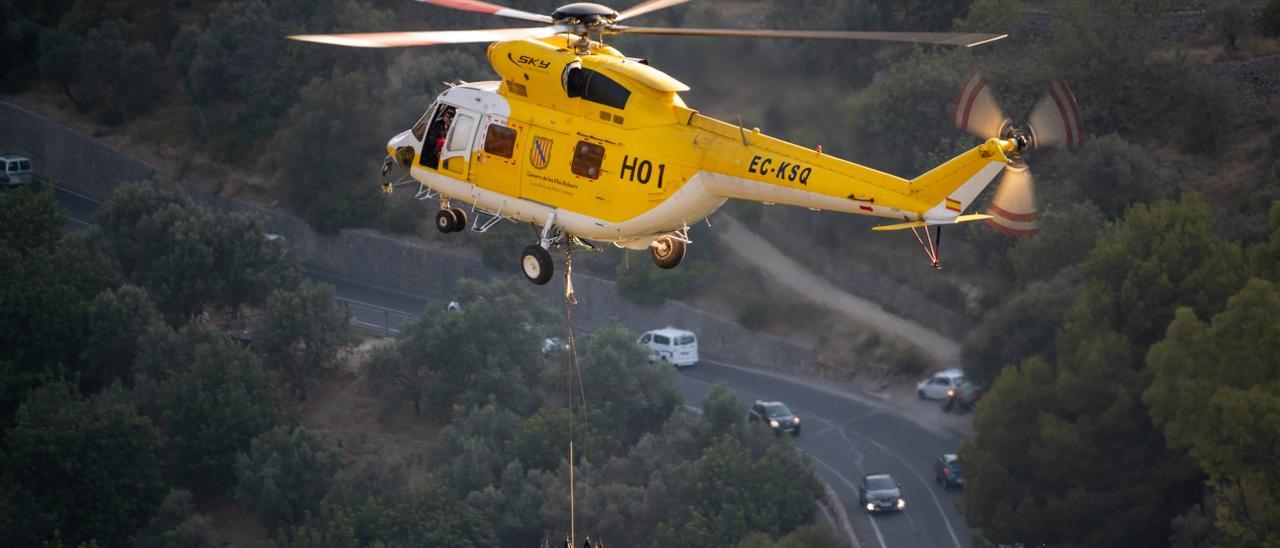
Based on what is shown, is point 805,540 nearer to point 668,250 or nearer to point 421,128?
point 668,250

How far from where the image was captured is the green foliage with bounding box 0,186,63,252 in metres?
88.1

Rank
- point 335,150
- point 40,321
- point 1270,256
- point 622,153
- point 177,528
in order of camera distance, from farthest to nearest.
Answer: point 335,150, point 40,321, point 177,528, point 1270,256, point 622,153

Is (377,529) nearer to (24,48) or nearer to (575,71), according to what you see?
(575,71)

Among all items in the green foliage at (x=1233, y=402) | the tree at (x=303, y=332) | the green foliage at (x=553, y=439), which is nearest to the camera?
the green foliage at (x=1233, y=402)

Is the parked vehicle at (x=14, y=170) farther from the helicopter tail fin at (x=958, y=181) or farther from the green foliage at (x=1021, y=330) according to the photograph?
the helicopter tail fin at (x=958, y=181)

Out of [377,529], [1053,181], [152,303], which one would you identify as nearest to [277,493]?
[377,529]

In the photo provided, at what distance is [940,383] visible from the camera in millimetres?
72312

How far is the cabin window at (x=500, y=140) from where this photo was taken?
107 ft

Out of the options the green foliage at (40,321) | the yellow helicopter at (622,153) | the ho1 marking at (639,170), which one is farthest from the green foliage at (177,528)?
the ho1 marking at (639,170)

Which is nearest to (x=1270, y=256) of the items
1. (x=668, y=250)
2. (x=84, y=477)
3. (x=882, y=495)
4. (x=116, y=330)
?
(x=882, y=495)

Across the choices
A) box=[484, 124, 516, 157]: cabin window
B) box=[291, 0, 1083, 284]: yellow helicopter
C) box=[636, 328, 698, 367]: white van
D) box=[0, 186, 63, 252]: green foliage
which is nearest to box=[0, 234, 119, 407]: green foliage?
box=[0, 186, 63, 252]: green foliage

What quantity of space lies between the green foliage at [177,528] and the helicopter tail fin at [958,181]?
4724 centimetres

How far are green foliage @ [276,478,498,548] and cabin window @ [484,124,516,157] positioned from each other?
1388 inches

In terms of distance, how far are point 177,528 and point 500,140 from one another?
133ft
